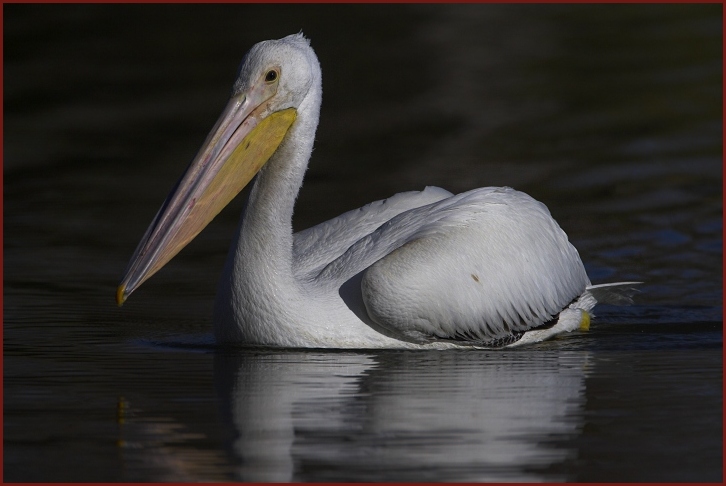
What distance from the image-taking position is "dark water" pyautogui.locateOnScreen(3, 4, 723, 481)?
491 cm

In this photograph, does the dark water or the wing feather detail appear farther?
the wing feather detail

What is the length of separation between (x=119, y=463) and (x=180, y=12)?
1527cm

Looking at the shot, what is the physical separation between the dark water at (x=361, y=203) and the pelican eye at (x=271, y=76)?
121 cm

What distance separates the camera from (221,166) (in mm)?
6457

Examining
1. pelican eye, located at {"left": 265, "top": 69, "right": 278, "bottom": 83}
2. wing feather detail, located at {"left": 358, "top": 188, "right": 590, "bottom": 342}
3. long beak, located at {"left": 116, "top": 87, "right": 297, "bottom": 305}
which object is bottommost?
wing feather detail, located at {"left": 358, "top": 188, "right": 590, "bottom": 342}

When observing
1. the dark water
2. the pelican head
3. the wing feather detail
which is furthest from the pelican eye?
the dark water

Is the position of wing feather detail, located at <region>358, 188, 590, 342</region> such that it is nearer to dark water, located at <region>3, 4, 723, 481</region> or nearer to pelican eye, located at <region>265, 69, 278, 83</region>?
dark water, located at <region>3, 4, 723, 481</region>

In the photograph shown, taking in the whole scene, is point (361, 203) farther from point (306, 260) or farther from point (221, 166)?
point (221, 166)

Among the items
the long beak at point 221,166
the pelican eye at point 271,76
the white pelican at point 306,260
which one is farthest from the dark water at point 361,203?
the pelican eye at point 271,76

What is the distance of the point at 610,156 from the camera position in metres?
12.0

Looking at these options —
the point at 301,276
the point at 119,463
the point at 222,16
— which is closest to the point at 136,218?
the point at 301,276

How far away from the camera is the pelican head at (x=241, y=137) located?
21.0 ft

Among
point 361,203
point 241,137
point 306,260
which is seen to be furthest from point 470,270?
point 361,203

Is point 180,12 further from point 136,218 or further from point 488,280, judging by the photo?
point 488,280
